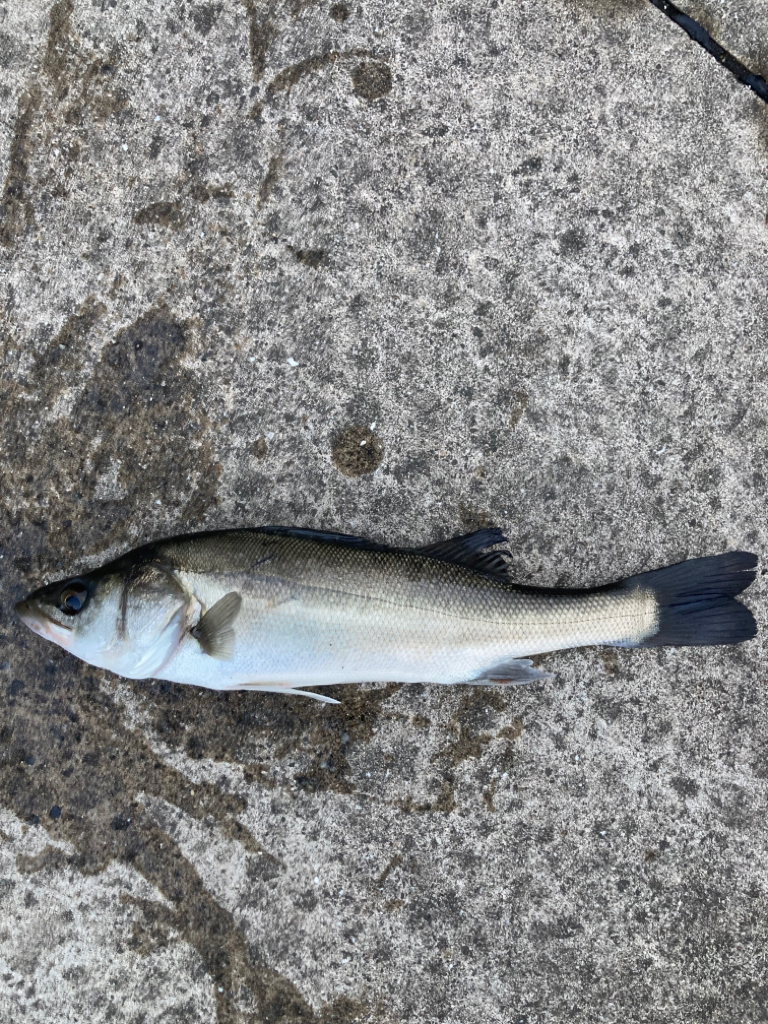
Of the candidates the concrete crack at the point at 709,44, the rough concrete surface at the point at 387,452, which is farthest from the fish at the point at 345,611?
the concrete crack at the point at 709,44

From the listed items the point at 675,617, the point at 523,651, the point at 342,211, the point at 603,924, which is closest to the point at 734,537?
the point at 675,617

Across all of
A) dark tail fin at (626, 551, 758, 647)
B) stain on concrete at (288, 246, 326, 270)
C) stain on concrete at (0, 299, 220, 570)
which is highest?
stain on concrete at (288, 246, 326, 270)

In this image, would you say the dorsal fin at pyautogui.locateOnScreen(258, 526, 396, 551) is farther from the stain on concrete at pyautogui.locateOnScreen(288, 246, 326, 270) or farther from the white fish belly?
the stain on concrete at pyautogui.locateOnScreen(288, 246, 326, 270)

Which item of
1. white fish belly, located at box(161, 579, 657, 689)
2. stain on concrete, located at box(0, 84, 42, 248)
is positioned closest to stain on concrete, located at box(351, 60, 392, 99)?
stain on concrete, located at box(0, 84, 42, 248)

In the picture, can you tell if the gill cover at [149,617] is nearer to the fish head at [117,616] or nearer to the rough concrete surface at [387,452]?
the fish head at [117,616]

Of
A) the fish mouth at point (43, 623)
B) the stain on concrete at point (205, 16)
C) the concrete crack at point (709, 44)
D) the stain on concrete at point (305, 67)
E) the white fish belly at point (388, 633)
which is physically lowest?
the white fish belly at point (388, 633)

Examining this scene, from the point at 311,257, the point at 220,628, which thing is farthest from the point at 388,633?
the point at 311,257
